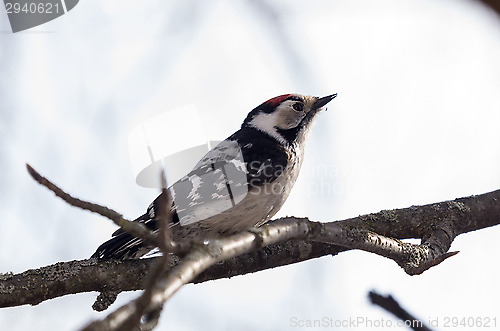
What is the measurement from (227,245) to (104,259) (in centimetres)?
128

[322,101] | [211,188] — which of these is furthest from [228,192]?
[322,101]

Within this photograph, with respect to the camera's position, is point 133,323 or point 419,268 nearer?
point 133,323

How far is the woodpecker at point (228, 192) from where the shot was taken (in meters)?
3.53

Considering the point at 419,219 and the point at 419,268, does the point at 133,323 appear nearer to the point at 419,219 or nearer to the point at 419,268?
the point at 419,268

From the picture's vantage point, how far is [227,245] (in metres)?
1.94

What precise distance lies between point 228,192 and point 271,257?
0.50 meters

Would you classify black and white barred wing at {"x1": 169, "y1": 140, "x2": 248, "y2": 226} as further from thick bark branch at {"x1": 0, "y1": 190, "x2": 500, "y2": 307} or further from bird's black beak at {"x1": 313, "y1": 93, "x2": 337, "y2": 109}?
bird's black beak at {"x1": 313, "y1": 93, "x2": 337, "y2": 109}

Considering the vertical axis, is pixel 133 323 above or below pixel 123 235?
below

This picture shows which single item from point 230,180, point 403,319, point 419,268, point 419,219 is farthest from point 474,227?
point 403,319

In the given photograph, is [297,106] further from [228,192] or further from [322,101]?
[228,192]

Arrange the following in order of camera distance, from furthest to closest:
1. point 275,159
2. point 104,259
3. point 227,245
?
1. point 275,159
2. point 104,259
3. point 227,245

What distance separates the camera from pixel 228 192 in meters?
3.65

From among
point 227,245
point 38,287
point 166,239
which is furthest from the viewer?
point 38,287

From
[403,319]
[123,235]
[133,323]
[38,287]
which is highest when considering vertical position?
[123,235]
